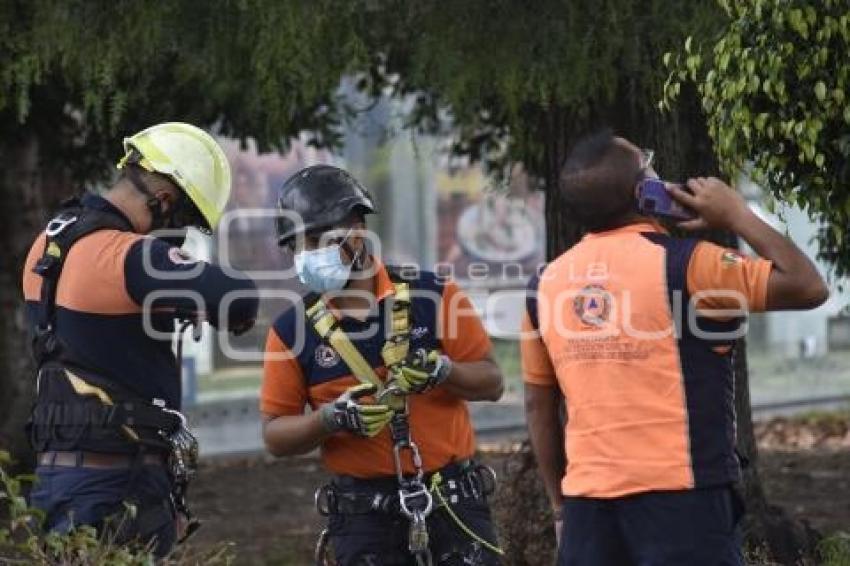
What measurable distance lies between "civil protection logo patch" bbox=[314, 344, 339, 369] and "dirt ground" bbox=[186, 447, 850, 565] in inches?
138

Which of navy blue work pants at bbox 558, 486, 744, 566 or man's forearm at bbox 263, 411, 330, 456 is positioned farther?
man's forearm at bbox 263, 411, 330, 456

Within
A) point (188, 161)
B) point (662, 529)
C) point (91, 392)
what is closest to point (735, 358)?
point (188, 161)

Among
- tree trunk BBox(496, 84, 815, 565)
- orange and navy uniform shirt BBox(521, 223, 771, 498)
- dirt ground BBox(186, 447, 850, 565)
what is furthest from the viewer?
dirt ground BBox(186, 447, 850, 565)

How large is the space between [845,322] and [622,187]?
51.3ft

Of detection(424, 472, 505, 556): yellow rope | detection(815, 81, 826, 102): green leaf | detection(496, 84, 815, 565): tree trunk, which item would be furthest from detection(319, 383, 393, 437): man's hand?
detection(496, 84, 815, 565): tree trunk

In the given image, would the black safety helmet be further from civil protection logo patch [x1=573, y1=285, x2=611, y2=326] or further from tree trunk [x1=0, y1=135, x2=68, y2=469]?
tree trunk [x1=0, y1=135, x2=68, y2=469]

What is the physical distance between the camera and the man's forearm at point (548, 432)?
4.62 metres

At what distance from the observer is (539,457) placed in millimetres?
4738

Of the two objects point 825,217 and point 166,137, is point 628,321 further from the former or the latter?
point 825,217

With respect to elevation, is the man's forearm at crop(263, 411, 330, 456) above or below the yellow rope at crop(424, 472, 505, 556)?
above

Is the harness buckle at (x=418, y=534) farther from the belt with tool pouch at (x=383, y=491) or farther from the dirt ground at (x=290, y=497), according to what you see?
the dirt ground at (x=290, y=497)

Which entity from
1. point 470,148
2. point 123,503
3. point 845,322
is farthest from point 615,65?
point 845,322

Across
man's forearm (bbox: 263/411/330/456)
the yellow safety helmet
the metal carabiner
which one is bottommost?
the metal carabiner

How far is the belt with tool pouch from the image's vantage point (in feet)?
16.3
